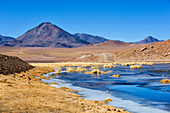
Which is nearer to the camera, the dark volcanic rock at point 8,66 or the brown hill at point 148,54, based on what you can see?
the dark volcanic rock at point 8,66

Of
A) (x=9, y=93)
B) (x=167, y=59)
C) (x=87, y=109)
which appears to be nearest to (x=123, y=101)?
(x=87, y=109)

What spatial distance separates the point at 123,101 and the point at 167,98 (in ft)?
10.1

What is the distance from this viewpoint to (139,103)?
14422 millimetres

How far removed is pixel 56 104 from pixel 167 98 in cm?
776

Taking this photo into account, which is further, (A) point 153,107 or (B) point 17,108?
(A) point 153,107

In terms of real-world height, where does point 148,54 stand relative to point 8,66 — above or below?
above

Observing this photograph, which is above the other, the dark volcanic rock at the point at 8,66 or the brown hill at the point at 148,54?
the brown hill at the point at 148,54

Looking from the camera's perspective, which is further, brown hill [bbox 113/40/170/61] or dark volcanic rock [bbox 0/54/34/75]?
brown hill [bbox 113/40/170/61]

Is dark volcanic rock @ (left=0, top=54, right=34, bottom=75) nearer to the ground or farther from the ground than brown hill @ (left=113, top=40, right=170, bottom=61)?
nearer to the ground

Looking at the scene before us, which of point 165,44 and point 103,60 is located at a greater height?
point 165,44

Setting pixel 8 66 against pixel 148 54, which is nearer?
pixel 8 66

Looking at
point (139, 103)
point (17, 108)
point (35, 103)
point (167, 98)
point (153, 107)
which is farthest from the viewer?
point (167, 98)

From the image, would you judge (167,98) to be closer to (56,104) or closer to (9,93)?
(56,104)

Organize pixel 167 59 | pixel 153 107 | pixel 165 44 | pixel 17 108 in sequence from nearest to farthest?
pixel 17 108, pixel 153 107, pixel 167 59, pixel 165 44
